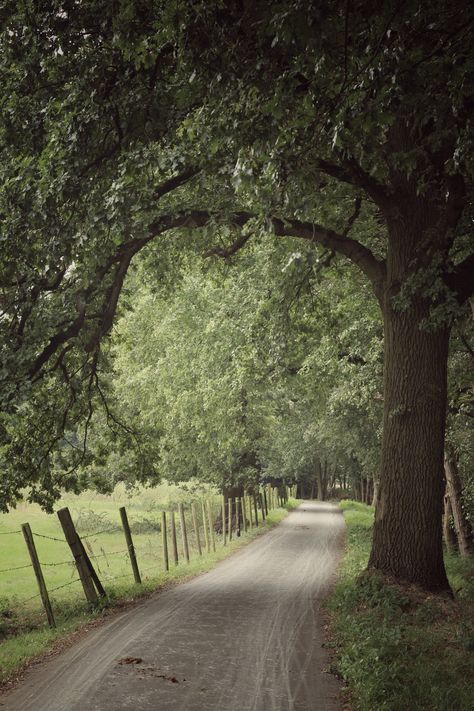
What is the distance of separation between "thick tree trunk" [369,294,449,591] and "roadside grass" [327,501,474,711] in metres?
0.52

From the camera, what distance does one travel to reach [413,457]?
1011 cm

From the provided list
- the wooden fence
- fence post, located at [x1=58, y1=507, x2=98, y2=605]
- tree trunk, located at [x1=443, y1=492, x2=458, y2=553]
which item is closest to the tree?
fence post, located at [x1=58, y1=507, x2=98, y2=605]

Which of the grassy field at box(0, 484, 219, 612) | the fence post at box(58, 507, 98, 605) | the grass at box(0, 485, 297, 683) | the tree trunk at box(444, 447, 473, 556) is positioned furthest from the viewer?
the tree trunk at box(444, 447, 473, 556)

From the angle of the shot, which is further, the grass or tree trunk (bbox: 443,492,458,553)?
tree trunk (bbox: 443,492,458,553)

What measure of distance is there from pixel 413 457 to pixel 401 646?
3.49m

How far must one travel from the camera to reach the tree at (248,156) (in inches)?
252

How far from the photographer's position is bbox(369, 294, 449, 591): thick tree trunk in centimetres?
995

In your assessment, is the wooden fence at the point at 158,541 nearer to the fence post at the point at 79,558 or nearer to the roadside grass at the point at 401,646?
the fence post at the point at 79,558

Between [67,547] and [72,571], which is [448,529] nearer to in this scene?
[72,571]

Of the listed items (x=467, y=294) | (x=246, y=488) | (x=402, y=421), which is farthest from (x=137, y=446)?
(x=246, y=488)

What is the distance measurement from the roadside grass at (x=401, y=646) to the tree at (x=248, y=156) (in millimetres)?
772

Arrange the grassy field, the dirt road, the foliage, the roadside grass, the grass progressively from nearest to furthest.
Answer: the roadside grass → the dirt road → the foliage → the grass → the grassy field

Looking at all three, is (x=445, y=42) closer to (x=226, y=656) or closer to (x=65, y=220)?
(x=65, y=220)

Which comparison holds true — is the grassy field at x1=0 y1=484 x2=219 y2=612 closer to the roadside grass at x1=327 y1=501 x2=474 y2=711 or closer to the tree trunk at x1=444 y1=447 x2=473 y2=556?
the roadside grass at x1=327 y1=501 x2=474 y2=711
